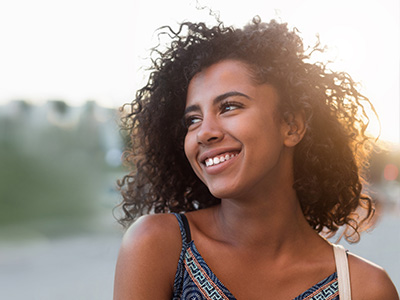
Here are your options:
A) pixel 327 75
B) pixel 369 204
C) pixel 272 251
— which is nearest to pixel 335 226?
pixel 369 204

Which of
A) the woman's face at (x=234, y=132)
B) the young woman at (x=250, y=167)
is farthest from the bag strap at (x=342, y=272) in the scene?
the woman's face at (x=234, y=132)

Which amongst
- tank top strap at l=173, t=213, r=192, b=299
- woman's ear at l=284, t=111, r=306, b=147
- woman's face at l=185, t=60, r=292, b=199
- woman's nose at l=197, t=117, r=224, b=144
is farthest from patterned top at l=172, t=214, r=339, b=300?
woman's ear at l=284, t=111, r=306, b=147

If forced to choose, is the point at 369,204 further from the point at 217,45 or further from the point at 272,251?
the point at 217,45

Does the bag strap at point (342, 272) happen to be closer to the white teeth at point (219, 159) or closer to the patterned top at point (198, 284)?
the patterned top at point (198, 284)

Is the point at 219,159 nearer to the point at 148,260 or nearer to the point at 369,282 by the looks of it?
the point at 148,260

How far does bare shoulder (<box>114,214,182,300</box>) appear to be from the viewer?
1.83 m

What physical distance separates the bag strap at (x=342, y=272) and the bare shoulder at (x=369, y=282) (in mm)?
Answer: 27

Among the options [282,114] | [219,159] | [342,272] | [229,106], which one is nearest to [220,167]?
[219,159]

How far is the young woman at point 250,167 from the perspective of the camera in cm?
184

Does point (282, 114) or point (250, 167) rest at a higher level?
point (282, 114)

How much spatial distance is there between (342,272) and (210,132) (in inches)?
27.6

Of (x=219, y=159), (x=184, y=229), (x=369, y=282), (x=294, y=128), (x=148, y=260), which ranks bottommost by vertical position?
(x=369, y=282)

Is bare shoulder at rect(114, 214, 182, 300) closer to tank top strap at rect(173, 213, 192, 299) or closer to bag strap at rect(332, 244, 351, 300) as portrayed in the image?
tank top strap at rect(173, 213, 192, 299)

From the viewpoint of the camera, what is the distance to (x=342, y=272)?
6.53 feet
